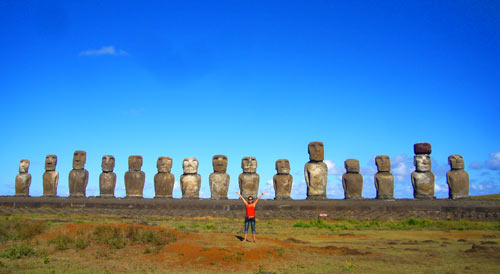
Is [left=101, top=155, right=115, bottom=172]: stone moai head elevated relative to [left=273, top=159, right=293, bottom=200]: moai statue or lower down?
elevated

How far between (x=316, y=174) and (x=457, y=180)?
610 centimetres

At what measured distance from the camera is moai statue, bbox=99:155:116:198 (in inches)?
908

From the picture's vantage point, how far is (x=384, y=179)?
20.6 meters

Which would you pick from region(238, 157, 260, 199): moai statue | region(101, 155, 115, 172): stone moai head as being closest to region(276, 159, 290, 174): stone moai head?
region(238, 157, 260, 199): moai statue

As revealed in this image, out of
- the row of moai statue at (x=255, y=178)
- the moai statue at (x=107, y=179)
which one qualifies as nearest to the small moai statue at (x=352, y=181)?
the row of moai statue at (x=255, y=178)

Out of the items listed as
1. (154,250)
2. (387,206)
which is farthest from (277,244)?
(387,206)

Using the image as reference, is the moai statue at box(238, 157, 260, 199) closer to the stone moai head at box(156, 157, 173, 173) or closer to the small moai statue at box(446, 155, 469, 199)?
the stone moai head at box(156, 157, 173, 173)

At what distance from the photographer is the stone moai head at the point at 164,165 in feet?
74.1

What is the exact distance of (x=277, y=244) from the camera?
10.4 metres

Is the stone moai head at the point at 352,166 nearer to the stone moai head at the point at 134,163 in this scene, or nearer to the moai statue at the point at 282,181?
the moai statue at the point at 282,181

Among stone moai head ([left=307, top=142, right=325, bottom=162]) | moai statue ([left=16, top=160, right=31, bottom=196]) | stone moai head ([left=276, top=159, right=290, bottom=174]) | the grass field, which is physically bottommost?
the grass field

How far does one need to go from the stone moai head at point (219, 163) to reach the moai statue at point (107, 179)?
5.27 metres

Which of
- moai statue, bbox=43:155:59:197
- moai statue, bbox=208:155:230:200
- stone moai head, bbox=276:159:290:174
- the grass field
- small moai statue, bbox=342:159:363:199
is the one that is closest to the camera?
the grass field

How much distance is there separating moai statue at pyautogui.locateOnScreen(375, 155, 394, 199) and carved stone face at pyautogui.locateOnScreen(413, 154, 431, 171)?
122 centimetres
